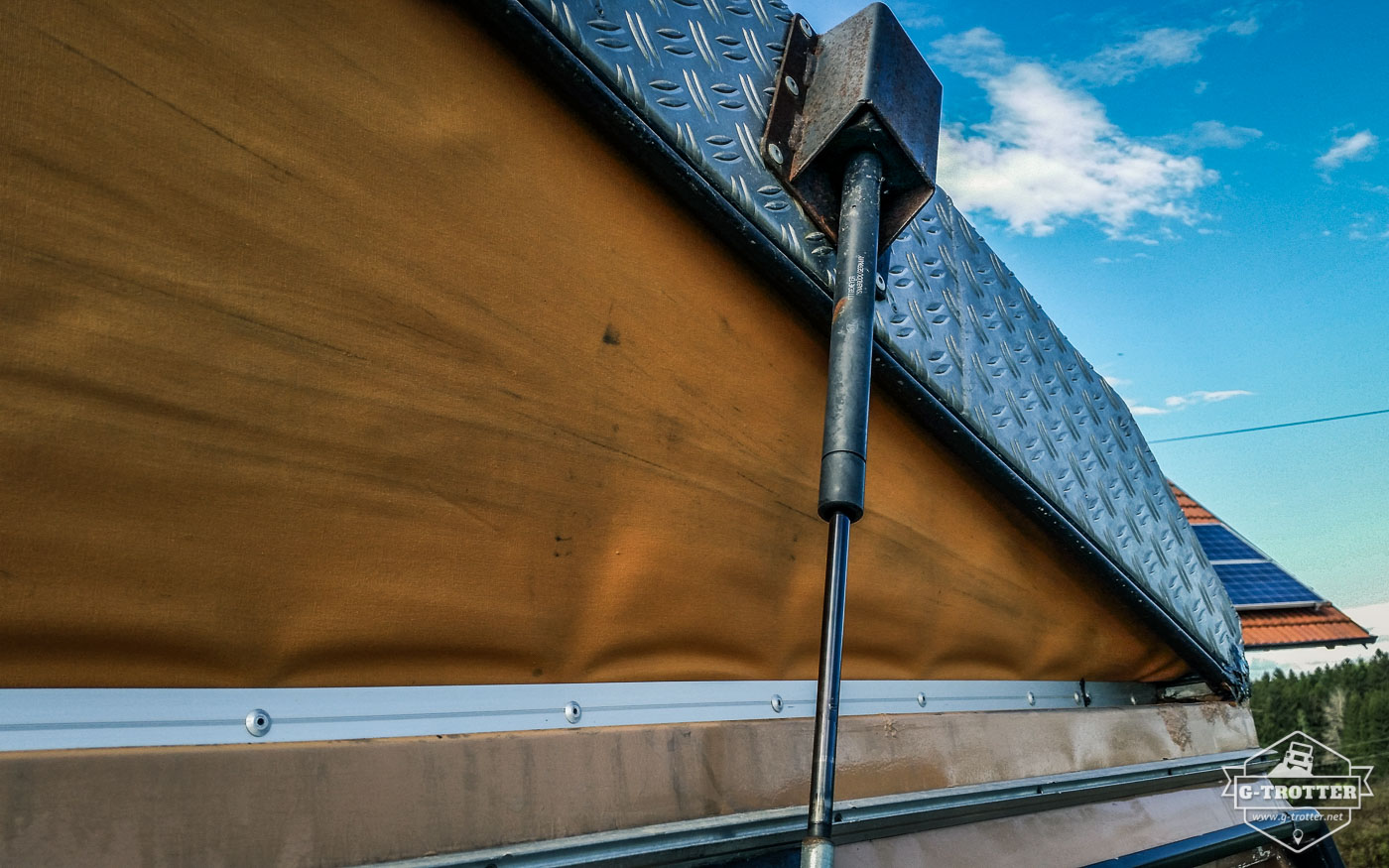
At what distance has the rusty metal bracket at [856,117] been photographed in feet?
3.55

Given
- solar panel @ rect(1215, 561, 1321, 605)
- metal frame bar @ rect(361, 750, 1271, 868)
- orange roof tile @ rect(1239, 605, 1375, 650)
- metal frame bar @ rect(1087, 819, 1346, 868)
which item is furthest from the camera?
orange roof tile @ rect(1239, 605, 1375, 650)

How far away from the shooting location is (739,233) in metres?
1.08

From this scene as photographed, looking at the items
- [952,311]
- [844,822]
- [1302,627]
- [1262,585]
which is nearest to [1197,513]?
[1262,585]

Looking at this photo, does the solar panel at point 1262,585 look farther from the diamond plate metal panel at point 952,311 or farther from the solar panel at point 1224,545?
the diamond plate metal panel at point 952,311

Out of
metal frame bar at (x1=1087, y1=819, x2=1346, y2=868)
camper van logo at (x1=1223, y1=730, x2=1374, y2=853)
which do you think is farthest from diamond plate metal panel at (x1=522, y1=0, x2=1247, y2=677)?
metal frame bar at (x1=1087, y1=819, x2=1346, y2=868)

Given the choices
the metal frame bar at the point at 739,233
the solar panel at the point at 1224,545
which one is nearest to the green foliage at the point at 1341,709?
the solar panel at the point at 1224,545

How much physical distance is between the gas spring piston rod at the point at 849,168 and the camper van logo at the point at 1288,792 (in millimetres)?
1447

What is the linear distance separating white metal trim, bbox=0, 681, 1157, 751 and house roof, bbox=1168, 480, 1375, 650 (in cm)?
355

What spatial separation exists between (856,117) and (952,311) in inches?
18.8

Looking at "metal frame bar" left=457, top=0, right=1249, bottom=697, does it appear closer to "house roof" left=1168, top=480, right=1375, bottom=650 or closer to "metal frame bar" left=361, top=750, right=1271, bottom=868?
"metal frame bar" left=361, top=750, right=1271, bottom=868

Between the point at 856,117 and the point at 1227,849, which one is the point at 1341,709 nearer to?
the point at 1227,849

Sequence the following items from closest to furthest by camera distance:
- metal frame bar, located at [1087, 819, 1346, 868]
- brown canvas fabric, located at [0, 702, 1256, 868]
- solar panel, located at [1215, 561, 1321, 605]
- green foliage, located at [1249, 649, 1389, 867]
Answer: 1. brown canvas fabric, located at [0, 702, 1256, 868]
2. metal frame bar, located at [1087, 819, 1346, 868]
3. solar panel, located at [1215, 561, 1321, 605]
4. green foliage, located at [1249, 649, 1389, 867]

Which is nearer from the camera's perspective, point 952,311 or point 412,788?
point 412,788

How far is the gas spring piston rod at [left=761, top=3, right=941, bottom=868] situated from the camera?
2.93 ft
